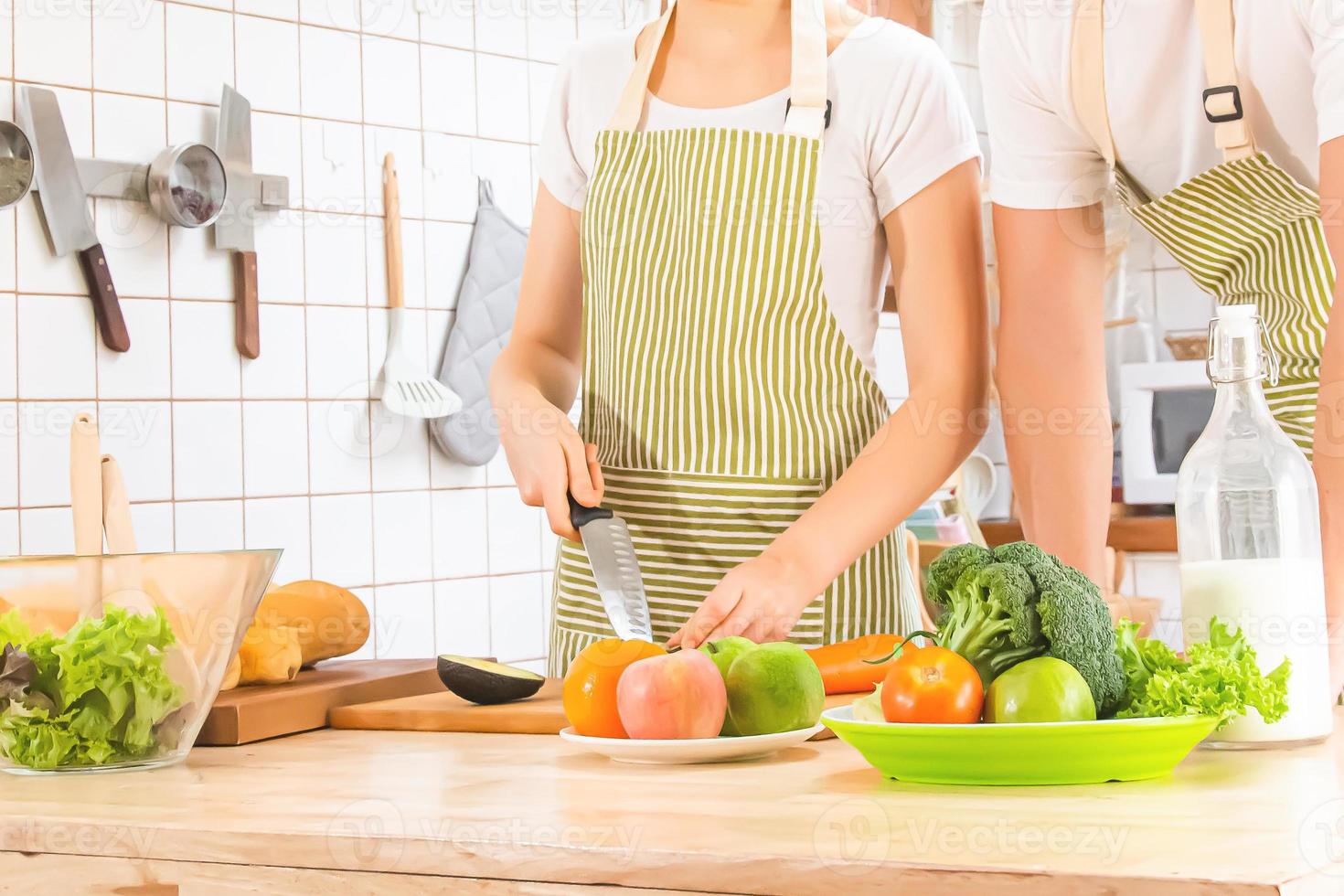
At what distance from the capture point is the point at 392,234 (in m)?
2.47

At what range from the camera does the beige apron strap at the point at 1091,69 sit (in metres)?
1.20

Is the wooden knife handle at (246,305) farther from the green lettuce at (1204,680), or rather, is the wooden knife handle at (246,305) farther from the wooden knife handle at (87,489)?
the green lettuce at (1204,680)

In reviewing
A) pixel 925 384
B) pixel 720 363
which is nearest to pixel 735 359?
pixel 720 363

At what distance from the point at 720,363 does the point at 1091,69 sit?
1.46ft

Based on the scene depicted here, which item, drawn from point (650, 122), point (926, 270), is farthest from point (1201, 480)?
point (650, 122)

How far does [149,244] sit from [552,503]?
48.9 inches

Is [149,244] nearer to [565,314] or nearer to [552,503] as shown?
[565,314]

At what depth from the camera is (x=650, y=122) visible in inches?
58.0

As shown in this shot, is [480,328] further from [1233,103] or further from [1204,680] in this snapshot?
[1204,680]

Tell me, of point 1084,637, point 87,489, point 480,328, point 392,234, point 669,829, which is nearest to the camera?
point 669,829

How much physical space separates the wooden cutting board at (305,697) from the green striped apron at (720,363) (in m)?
0.20

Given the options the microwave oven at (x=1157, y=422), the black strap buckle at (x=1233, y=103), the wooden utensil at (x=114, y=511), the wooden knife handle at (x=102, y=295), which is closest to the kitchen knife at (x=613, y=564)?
the wooden utensil at (x=114, y=511)

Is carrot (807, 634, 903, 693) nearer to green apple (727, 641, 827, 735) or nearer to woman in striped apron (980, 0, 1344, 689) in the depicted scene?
green apple (727, 641, 827, 735)

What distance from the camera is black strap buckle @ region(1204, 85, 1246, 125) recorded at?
3.74 ft
